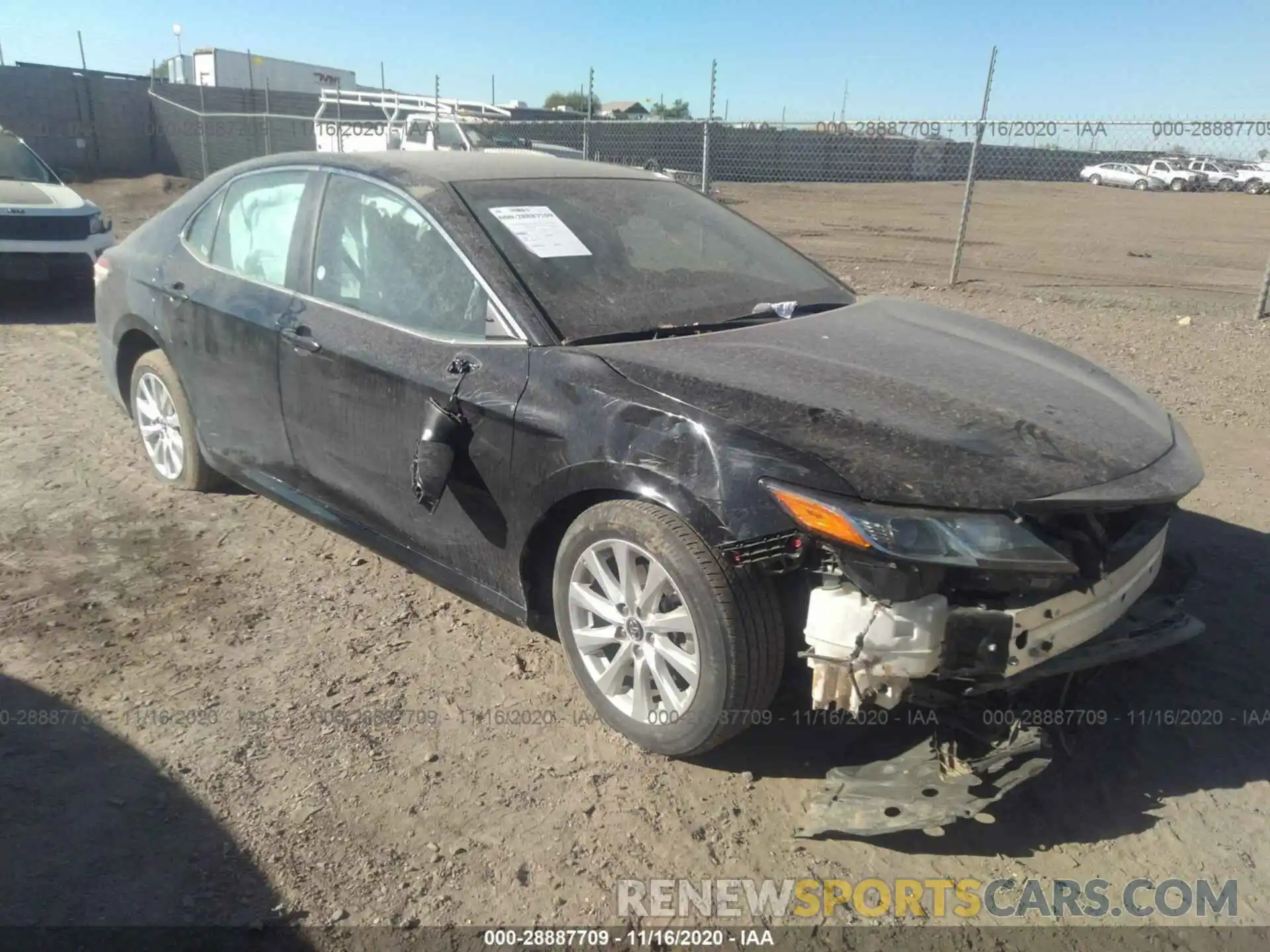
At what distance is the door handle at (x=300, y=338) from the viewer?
351 cm

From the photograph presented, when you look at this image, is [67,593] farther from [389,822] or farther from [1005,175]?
[1005,175]

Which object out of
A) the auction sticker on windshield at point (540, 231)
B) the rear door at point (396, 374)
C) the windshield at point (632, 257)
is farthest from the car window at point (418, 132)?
the auction sticker on windshield at point (540, 231)

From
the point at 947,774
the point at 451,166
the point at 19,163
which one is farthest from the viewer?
the point at 19,163

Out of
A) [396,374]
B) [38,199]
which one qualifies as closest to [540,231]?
[396,374]

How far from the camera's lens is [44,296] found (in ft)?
32.4

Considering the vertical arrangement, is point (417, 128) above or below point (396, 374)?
above

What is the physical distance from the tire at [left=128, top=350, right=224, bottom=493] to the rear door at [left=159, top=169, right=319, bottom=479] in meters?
0.13

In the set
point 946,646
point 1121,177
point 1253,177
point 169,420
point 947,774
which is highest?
point 1253,177

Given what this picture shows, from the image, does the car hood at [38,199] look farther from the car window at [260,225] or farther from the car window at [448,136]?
the car window at [448,136]

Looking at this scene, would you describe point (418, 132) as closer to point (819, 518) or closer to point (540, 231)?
point (540, 231)

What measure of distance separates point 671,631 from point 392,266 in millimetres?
1678

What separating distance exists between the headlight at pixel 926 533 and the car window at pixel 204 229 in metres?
3.07

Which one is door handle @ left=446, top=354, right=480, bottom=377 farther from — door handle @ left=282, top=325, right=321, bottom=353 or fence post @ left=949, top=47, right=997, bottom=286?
fence post @ left=949, top=47, right=997, bottom=286

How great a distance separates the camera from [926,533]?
2359 mm
